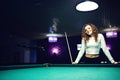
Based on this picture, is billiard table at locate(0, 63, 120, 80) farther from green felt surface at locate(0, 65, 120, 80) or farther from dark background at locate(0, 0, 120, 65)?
dark background at locate(0, 0, 120, 65)

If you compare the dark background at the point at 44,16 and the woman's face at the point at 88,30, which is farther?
the dark background at the point at 44,16

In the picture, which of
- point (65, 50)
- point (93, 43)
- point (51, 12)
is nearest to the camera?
point (93, 43)

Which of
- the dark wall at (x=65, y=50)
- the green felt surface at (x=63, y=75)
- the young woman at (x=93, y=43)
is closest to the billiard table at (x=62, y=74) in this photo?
the green felt surface at (x=63, y=75)

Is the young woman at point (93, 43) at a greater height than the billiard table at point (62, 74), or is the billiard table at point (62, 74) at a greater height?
the young woman at point (93, 43)

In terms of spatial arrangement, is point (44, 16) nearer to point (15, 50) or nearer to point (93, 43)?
point (93, 43)

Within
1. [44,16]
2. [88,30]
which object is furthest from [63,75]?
[44,16]

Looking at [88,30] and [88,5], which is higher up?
[88,5]

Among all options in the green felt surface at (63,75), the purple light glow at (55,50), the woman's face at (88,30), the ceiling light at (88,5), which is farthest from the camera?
the purple light glow at (55,50)

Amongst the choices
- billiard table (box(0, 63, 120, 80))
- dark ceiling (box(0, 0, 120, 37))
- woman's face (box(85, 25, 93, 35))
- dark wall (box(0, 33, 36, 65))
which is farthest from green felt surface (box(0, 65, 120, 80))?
dark wall (box(0, 33, 36, 65))

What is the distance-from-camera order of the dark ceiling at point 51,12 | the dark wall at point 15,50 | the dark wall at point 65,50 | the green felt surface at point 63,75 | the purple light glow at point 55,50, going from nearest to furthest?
1. the green felt surface at point 63,75
2. the dark ceiling at point 51,12
3. the dark wall at point 15,50
4. the dark wall at point 65,50
5. the purple light glow at point 55,50

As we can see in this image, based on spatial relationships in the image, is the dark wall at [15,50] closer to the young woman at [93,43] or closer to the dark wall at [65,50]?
the dark wall at [65,50]

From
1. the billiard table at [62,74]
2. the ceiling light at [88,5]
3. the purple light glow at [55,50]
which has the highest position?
the ceiling light at [88,5]

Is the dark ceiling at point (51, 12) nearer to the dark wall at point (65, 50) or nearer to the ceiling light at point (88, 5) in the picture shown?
the ceiling light at point (88, 5)

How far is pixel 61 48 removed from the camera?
1350 centimetres
